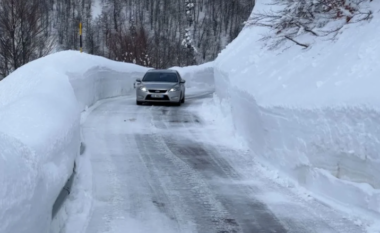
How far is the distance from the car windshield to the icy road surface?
710 cm

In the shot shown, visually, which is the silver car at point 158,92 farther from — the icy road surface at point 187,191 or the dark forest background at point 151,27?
the dark forest background at point 151,27

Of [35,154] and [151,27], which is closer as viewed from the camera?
[35,154]

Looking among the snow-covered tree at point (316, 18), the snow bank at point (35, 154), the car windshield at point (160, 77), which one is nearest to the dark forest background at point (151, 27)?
the car windshield at point (160, 77)

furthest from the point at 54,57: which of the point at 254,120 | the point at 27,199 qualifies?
the point at 27,199

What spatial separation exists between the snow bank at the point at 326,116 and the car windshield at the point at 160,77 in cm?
805

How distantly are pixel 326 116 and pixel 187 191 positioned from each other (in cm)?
229

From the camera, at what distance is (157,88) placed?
18141mm

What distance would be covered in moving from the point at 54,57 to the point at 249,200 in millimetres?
10263

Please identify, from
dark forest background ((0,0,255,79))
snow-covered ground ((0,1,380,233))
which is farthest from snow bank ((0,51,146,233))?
dark forest background ((0,0,255,79))

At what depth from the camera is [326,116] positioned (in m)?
6.86

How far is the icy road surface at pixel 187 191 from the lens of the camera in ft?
19.1

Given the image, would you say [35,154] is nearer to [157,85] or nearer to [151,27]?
[157,85]

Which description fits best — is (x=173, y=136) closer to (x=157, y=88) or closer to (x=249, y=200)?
(x=249, y=200)

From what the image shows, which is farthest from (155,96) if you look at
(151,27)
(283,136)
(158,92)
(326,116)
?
(151,27)
